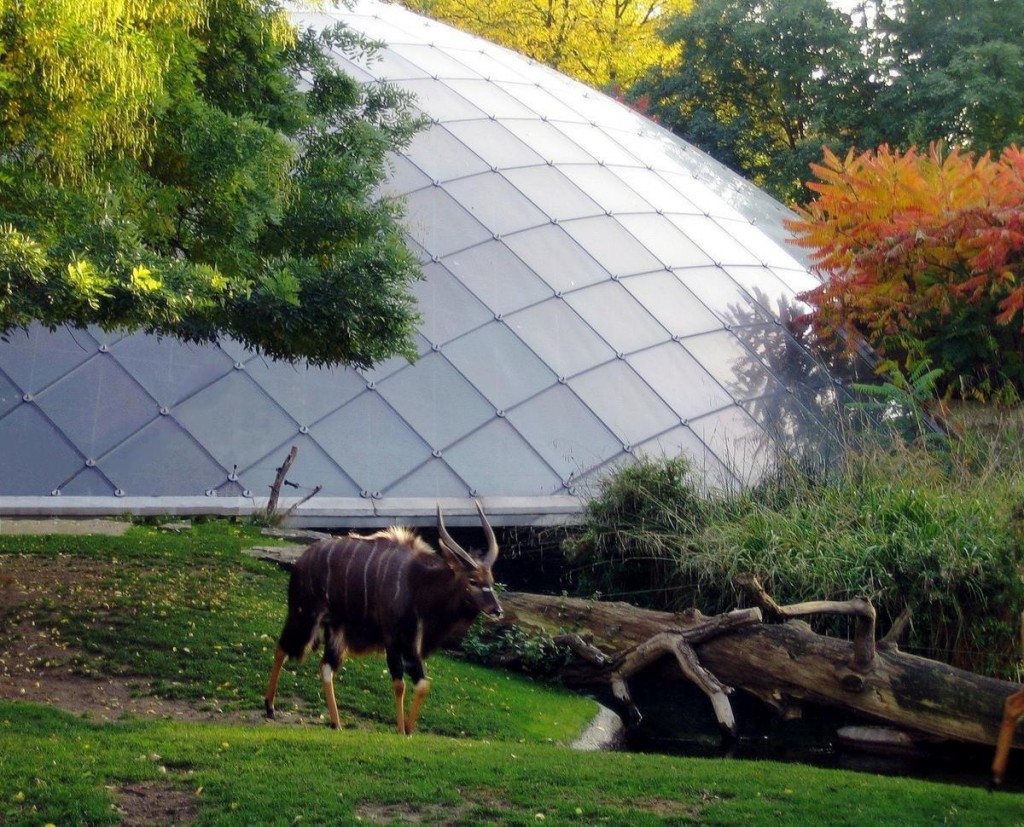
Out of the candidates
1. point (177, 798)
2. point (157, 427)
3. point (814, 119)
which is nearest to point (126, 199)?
point (177, 798)

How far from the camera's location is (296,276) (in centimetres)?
1043

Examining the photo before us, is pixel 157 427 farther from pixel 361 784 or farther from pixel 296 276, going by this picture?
pixel 361 784

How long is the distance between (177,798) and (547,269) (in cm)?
1281

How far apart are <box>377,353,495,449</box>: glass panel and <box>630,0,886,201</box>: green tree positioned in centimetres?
1765

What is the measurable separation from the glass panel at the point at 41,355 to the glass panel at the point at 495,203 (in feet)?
21.0

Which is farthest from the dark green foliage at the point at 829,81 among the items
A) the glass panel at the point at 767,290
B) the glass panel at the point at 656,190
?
the glass panel at the point at 767,290

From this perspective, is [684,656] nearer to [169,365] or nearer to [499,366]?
[499,366]

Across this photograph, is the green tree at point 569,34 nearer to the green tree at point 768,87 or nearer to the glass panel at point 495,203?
the green tree at point 768,87

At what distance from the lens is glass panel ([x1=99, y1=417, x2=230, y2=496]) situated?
1534cm

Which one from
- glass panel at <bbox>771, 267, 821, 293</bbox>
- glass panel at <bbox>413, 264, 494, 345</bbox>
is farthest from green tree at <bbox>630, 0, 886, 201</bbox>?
glass panel at <bbox>413, 264, 494, 345</bbox>

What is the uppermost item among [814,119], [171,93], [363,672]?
[814,119]

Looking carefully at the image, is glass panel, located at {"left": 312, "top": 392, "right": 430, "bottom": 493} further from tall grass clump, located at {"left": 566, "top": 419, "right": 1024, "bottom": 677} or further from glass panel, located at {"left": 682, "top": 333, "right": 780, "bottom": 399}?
glass panel, located at {"left": 682, "top": 333, "right": 780, "bottom": 399}

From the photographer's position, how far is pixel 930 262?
58.9ft

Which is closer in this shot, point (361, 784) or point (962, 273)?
point (361, 784)
